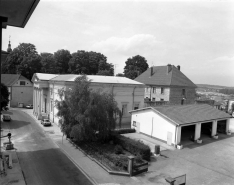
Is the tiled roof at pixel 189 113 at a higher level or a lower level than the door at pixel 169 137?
higher

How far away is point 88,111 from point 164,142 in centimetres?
995

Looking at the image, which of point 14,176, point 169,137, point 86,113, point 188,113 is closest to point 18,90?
point 86,113

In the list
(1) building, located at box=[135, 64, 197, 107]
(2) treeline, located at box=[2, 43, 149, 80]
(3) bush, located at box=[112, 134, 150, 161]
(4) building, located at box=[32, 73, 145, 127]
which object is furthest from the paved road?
(2) treeline, located at box=[2, 43, 149, 80]

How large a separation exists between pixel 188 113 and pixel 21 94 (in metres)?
42.1

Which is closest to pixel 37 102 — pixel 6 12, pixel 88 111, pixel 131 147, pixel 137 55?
pixel 88 111

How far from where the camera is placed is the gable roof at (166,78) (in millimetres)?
41097

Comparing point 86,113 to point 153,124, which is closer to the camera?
point 86,113

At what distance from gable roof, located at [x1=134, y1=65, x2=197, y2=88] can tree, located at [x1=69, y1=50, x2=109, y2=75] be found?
25768 millimetres

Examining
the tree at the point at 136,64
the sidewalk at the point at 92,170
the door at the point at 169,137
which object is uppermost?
the tree at the point at 136,64

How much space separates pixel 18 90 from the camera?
165 feet

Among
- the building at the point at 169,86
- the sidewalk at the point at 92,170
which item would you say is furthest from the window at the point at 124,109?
the sidewalk at the point at 92,170

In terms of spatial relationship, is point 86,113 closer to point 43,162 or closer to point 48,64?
point 43,162

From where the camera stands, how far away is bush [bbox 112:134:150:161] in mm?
17484

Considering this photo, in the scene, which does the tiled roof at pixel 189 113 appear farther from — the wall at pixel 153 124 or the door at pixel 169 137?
the door at pixel 169 137
